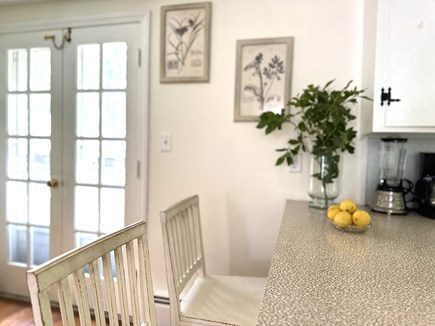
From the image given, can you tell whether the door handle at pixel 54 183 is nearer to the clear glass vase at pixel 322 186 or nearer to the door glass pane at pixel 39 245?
the door glass pane at pixel 39 245

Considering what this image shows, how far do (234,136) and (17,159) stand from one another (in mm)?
1710

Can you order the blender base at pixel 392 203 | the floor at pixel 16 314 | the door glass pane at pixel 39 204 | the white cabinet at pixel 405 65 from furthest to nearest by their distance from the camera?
the door glass pane at pixel 39 204 → the floor at pixel 16 314 → the blender base at pixel 392 203 → the white cabinet at pixel 405 65

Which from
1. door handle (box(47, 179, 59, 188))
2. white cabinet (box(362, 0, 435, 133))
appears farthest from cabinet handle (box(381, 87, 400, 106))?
door handle (box(47, 179, 59, 188))

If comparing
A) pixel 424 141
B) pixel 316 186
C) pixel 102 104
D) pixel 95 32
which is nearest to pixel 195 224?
pixel 316 186

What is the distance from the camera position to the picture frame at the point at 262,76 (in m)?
1.86

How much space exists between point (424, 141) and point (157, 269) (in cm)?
182

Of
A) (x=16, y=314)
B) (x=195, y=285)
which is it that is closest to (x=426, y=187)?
(x=195, y=285)

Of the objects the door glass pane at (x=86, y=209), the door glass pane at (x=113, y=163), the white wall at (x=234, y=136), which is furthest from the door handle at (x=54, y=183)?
the white wall at (x=234, y=136)

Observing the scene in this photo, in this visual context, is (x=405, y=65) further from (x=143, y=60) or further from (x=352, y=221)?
(x=143, y=60)

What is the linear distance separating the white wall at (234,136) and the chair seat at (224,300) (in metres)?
0.44

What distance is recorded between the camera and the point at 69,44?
2.19 m

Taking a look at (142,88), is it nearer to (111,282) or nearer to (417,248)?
(111,282)

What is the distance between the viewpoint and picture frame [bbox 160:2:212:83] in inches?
77.2

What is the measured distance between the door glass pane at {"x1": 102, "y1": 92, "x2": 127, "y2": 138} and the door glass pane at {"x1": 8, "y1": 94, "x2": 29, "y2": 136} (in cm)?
67
